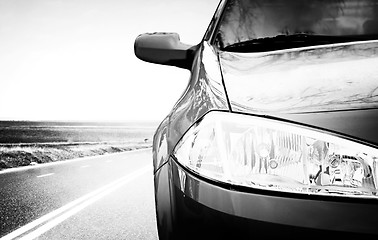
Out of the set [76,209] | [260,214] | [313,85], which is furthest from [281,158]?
[76,209]

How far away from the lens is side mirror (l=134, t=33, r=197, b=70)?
2.61 meters

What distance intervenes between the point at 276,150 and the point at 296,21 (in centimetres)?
140

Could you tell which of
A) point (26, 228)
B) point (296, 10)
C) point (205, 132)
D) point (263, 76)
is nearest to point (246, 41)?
point (296, 10)

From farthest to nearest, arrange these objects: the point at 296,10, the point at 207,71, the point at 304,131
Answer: the point at 296,10 < the point at 207,71 < the point at 304,131

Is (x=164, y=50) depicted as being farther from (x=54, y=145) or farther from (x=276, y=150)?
(x=54, y=145)

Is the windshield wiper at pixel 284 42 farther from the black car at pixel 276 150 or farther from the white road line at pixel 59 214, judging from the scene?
the white road line at pixel 59 214

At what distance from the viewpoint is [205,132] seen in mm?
1525

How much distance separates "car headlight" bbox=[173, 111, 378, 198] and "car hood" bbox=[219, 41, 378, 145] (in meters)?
0.05

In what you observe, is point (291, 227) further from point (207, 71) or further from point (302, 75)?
point (207, 71)

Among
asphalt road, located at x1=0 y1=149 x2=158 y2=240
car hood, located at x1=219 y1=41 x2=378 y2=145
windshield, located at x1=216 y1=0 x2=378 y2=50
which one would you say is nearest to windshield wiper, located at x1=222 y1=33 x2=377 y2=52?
windshield, located at x1=216 y1=0 x2=378 y2=50

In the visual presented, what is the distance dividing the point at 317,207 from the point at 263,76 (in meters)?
0.72

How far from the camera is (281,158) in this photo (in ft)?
4.43

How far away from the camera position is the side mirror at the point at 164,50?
8.56ft

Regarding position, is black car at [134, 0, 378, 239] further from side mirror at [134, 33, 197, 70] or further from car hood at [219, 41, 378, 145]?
side mirror at [134, 33, 197, 70]
